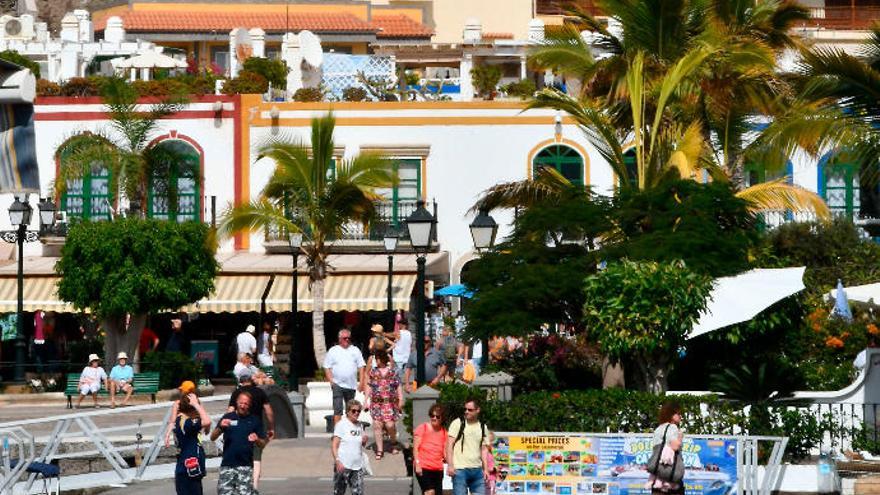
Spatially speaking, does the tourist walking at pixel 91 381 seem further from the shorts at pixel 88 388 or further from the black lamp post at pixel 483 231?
the black lamp post at pixel 483 231

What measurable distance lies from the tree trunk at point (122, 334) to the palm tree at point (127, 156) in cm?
457

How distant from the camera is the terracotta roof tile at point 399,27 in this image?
68.2 meters

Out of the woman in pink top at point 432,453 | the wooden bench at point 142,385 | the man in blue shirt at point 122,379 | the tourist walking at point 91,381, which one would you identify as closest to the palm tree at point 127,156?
the wooden bench at point 142,385

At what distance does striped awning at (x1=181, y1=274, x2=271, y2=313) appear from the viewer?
41.9 meters

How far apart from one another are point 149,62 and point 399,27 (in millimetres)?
18999

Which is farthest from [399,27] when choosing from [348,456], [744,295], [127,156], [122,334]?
[348,456]

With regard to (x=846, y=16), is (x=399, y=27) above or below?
above

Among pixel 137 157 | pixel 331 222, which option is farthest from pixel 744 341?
pixel 137 157

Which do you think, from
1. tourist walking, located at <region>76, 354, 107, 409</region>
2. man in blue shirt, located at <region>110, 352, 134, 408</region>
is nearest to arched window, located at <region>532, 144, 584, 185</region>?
man in blue shirt, located at <region>110, 352, 134, 408</region>

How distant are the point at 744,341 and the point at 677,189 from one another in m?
2.13

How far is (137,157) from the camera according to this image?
4316 cm

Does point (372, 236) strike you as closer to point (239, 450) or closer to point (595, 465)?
point (595, 465)

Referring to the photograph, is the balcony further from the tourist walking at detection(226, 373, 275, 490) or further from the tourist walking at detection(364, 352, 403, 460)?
the tourist walking at detection(226, 373, 275, 490)

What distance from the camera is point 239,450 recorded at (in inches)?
722
